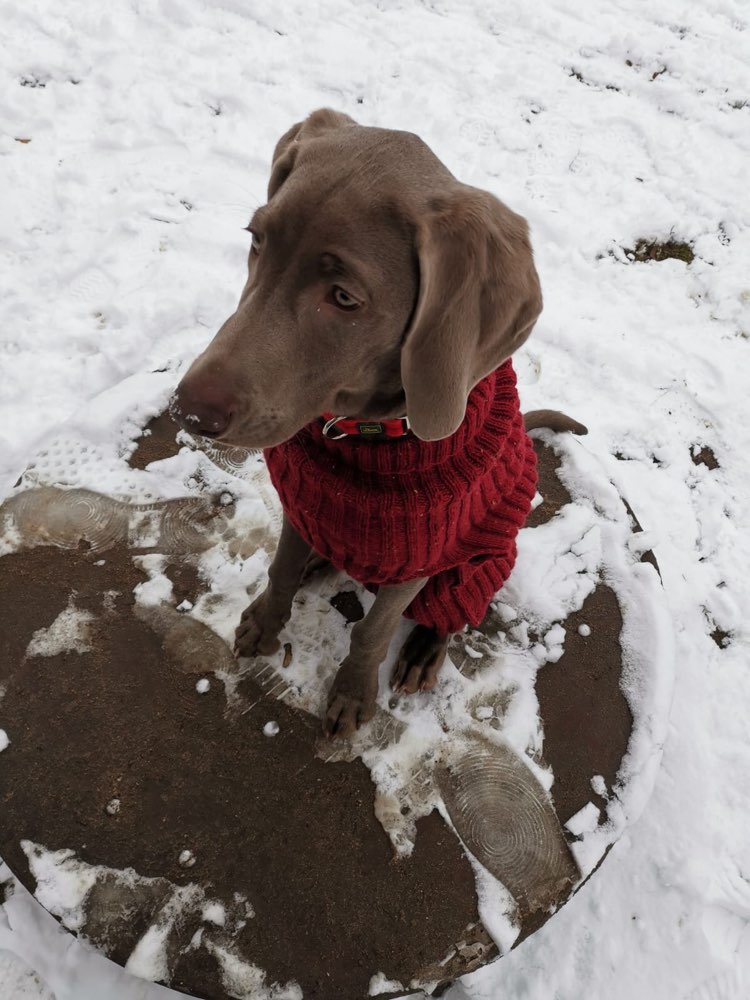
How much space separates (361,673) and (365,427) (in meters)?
0.94

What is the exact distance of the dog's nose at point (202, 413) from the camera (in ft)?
4.45

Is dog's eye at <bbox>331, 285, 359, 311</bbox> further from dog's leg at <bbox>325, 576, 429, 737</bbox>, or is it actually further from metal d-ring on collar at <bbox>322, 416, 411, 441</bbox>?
dog's leg at <bbox>325, 576, 429, 737</bbox>

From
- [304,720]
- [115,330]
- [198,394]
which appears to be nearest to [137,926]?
[304,720]

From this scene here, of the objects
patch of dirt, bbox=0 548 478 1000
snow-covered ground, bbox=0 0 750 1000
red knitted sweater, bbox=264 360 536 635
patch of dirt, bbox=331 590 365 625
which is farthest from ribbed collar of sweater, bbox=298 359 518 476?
snow-covered ground, bbox=0 0 750 1000

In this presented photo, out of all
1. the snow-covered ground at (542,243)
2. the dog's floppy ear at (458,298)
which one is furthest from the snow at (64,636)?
the dog's floppy ear at (458,298)

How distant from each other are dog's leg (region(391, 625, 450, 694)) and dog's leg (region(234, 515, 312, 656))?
17.7 inches

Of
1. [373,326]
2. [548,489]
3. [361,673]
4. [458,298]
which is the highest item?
[458,298]

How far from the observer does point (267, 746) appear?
7.40 feet

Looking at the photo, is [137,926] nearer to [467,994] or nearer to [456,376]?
[467,994]

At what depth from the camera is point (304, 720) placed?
231cm

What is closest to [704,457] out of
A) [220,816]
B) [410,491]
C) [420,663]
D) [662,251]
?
[662,251]

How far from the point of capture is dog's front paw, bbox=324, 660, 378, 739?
2.25 m

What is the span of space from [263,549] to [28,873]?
4.23 feet

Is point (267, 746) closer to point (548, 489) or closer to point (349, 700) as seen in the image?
point (349, 700)
